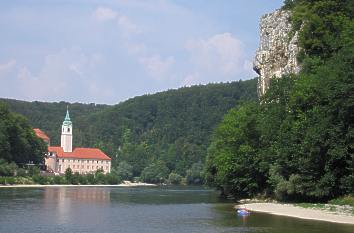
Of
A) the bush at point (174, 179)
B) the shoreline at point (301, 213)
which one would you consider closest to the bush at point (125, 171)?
the bush at point (174, 179)

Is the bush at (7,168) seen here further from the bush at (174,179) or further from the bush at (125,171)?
the bush at (174,179)

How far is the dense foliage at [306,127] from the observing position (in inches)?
2041

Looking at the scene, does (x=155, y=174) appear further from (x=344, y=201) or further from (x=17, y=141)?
(x=344, y=201)

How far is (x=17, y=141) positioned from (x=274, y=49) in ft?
254

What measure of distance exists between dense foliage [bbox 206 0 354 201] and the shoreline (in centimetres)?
237

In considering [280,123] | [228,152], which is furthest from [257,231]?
[228,152]

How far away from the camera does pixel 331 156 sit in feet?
171

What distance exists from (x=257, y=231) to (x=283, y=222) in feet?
18.2

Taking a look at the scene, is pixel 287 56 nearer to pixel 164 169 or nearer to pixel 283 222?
pixel 283 222

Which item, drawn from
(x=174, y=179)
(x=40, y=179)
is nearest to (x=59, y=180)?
(x=40, y=179)

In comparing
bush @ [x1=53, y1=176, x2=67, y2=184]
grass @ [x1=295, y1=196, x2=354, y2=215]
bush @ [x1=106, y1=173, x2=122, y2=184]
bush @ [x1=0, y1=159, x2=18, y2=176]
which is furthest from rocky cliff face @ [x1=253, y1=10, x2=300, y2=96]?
bush @ [x1=106, y1=173, x2=122, y2=184]

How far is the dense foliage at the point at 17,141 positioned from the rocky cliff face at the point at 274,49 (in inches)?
2529

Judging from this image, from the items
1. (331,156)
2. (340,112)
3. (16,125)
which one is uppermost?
(16,125)

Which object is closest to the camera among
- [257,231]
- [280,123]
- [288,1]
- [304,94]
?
[257,231]
